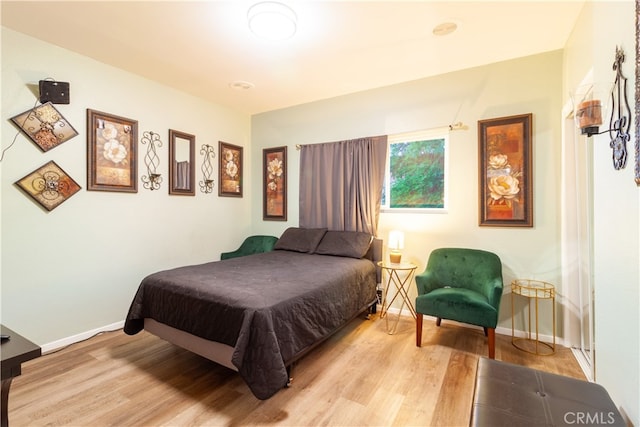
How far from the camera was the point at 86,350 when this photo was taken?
8.25ft

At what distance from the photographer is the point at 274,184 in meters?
4.31

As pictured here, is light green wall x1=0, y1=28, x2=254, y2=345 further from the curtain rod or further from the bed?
the curtain rod

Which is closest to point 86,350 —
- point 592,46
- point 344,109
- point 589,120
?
point 344,109

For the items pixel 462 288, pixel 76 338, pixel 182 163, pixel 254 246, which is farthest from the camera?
pixel 254 246

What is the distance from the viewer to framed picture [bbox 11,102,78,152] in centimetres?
237

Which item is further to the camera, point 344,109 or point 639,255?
point 344,109

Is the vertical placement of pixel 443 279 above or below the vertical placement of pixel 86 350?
above

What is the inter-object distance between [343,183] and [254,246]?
1.55 m

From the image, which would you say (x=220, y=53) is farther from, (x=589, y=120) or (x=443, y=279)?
(x=443, y=279)

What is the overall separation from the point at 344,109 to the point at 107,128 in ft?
8.53

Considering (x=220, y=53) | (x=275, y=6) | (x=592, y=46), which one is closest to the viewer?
(x=592, y=46)

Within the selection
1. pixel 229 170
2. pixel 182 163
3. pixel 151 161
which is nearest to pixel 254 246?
pixel 229 170

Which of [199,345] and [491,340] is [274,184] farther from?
[491,340]

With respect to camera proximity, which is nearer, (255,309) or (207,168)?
A: (255,309)
